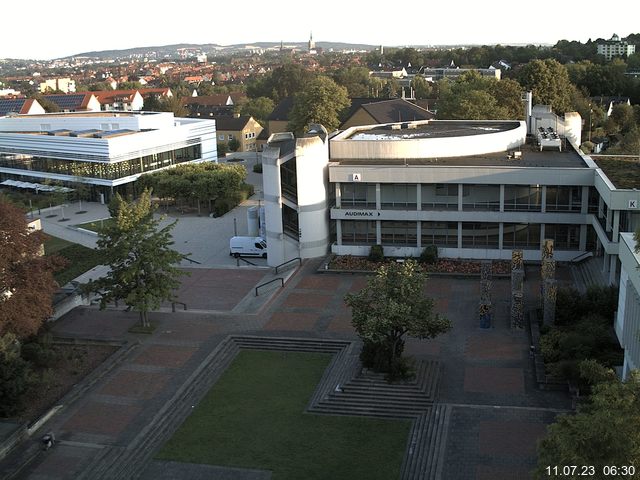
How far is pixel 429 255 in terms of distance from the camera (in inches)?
1468

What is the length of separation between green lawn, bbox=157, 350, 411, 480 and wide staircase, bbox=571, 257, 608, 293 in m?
14.6

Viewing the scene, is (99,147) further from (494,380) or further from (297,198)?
(494,380)

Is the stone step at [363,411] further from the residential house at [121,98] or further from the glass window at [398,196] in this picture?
the residential house at [121,98]

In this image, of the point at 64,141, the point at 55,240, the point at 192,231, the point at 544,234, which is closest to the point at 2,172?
the point at 64,141

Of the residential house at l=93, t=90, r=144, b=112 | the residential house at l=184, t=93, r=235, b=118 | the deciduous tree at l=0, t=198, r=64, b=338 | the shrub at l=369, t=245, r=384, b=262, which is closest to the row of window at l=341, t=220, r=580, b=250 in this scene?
the shrub at l=369, t=245, r=384, b=262

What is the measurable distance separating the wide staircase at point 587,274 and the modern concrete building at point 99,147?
129 feet

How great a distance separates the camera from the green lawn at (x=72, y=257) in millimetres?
39603

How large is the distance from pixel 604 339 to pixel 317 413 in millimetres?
10086

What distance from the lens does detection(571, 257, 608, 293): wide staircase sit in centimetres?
3266

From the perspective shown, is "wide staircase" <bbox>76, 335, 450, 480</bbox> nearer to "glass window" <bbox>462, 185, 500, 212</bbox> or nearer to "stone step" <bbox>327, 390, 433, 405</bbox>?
"stone step" <bbox>327, 390, 433, 405</bbox>

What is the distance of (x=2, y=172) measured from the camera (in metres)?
70.1

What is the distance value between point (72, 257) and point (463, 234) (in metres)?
23.3

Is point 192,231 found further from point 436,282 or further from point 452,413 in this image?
point 452,413

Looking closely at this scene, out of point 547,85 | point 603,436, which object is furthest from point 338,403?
point 547,85
